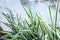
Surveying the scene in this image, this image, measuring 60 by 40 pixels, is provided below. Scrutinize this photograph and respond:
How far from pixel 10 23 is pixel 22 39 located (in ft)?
0.74

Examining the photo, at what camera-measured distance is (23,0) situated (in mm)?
2570

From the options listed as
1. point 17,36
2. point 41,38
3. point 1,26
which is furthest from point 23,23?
point 1,26

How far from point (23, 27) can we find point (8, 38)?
22 cm

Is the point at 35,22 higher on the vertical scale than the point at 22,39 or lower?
higher

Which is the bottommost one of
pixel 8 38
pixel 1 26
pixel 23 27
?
pixel 1 26

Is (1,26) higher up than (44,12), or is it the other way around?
(44,12)

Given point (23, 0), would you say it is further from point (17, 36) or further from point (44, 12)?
point (17, 36)

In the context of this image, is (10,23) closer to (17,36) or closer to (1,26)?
(17,36)

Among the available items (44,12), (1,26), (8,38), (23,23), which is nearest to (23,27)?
(23,23)

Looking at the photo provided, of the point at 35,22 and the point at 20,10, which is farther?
the point at 20,10

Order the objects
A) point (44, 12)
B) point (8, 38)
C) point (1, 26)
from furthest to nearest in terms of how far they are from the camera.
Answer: point (1, 26), point (44, 12), point (8, 38)

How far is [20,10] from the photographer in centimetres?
259

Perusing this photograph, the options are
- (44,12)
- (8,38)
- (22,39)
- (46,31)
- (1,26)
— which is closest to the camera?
(46,31)

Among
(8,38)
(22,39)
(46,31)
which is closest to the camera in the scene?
(46,31)
